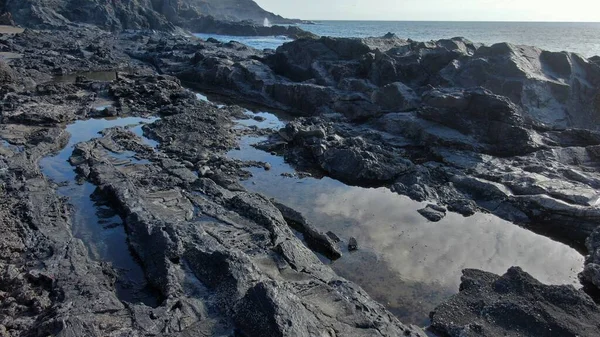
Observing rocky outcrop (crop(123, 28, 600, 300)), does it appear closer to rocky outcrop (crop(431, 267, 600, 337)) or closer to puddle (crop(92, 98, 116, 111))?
rocky outcrop (crop(431, 267, 600, 337))

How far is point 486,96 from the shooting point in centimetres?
2325

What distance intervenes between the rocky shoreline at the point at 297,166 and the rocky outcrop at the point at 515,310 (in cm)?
4

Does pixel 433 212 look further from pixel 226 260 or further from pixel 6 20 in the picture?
pixel 6 20

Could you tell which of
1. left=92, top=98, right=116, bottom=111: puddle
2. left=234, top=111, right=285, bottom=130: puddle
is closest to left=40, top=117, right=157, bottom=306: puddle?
left=92, top=98, right=116, bottom=111: puddle

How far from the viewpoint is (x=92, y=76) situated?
3950 cm

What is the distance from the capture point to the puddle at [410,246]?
11672 mm

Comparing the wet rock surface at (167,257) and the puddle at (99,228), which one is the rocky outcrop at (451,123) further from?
the puddle at (99,228)

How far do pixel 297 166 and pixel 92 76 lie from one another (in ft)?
92.7

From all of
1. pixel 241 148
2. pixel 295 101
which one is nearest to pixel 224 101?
pixel 295 101

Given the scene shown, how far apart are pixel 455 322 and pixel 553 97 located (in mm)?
22474

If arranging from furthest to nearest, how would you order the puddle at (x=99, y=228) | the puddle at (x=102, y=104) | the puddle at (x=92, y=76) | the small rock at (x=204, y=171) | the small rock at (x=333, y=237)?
the puddle at (x=92, y=76)
the puddle at (x=102, y=104)
the small rock at (x=204, y=171)
the small rock at (x=333, y=237)
the puddle at (x=99, y=228)

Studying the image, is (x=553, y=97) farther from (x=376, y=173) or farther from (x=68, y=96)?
(x=68, y=96)

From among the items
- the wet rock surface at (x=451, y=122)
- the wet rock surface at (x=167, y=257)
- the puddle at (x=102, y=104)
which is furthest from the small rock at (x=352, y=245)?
the puddle at (x=102, y=104)

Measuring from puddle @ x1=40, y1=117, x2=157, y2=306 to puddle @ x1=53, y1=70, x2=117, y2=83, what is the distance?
65.5ft
